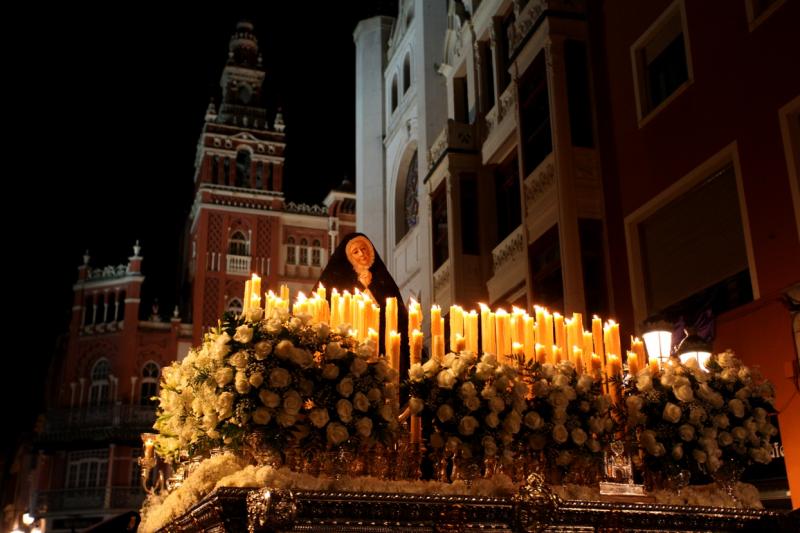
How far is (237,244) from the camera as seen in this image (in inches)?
1626

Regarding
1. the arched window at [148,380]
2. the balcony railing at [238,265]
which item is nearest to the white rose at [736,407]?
the balcony railing at [238,265]

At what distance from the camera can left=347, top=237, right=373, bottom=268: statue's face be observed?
853cm

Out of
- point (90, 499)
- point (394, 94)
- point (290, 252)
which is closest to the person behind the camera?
point (394, 94)

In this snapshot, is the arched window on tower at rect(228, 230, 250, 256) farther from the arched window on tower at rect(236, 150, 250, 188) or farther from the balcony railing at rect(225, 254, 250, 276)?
the arched window on tower at rect(236, 150, 250, 188)

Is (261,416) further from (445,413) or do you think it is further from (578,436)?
(578,436)

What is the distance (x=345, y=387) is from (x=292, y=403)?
1.08 ft

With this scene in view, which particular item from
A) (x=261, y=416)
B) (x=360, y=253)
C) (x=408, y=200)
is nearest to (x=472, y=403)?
(x=261, y=416)

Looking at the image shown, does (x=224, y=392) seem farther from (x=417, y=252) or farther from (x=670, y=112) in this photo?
(x=417, y=252)

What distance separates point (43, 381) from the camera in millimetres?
45375

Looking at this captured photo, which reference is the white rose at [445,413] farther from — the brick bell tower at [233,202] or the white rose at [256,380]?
the brick bell tower at [233,202]

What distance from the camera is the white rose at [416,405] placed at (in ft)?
17.5

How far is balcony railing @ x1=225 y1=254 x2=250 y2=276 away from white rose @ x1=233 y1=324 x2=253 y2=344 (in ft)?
119

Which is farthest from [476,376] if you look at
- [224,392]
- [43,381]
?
[43,381]

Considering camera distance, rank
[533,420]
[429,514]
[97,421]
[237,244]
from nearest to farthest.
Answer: [429,514], [533,420], [97,421], [237,244]
